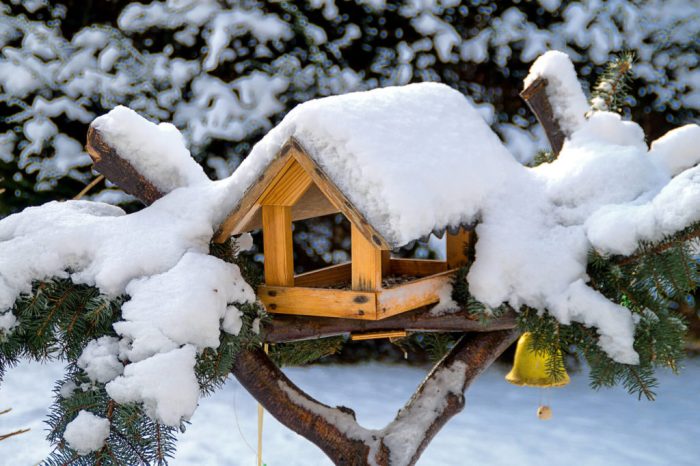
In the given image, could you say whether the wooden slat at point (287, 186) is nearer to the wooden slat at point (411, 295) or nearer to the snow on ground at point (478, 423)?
the wooden slat at point (411, 295)

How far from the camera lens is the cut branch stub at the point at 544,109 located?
117 centimetres

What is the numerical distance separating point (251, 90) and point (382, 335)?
5.74 ft

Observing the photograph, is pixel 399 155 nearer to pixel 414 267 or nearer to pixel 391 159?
pixel 391 159

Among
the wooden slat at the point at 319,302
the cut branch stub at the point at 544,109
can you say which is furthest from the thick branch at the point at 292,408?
the cut branch stub at the point at 544,109

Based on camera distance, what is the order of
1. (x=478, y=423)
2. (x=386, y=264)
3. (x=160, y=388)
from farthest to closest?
(x=478, y=423), (x=386, y=264), (x=160, y=388)

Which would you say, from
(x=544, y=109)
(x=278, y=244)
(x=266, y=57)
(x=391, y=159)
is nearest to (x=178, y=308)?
(x=278, y=244)

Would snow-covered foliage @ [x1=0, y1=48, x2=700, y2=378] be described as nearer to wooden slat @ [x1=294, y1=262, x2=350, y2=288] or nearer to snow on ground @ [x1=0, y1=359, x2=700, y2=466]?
wooden slat @ [x1=294, y1=262, x2=350, y2=288]

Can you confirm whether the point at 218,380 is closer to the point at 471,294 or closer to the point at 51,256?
the point at 51,256

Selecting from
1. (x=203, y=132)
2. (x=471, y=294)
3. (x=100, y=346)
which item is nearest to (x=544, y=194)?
(x=471, y=294)

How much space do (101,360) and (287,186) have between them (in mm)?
317

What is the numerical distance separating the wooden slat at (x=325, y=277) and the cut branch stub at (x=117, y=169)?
0.25 meters

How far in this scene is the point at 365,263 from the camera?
0.91 m

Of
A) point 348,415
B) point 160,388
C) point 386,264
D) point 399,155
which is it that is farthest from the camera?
point 386,264

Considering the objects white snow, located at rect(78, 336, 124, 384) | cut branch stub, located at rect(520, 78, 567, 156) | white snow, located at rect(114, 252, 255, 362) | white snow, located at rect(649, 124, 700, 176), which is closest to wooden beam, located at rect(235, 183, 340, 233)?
white snow, located at rect(114, 252, 255, 362)
